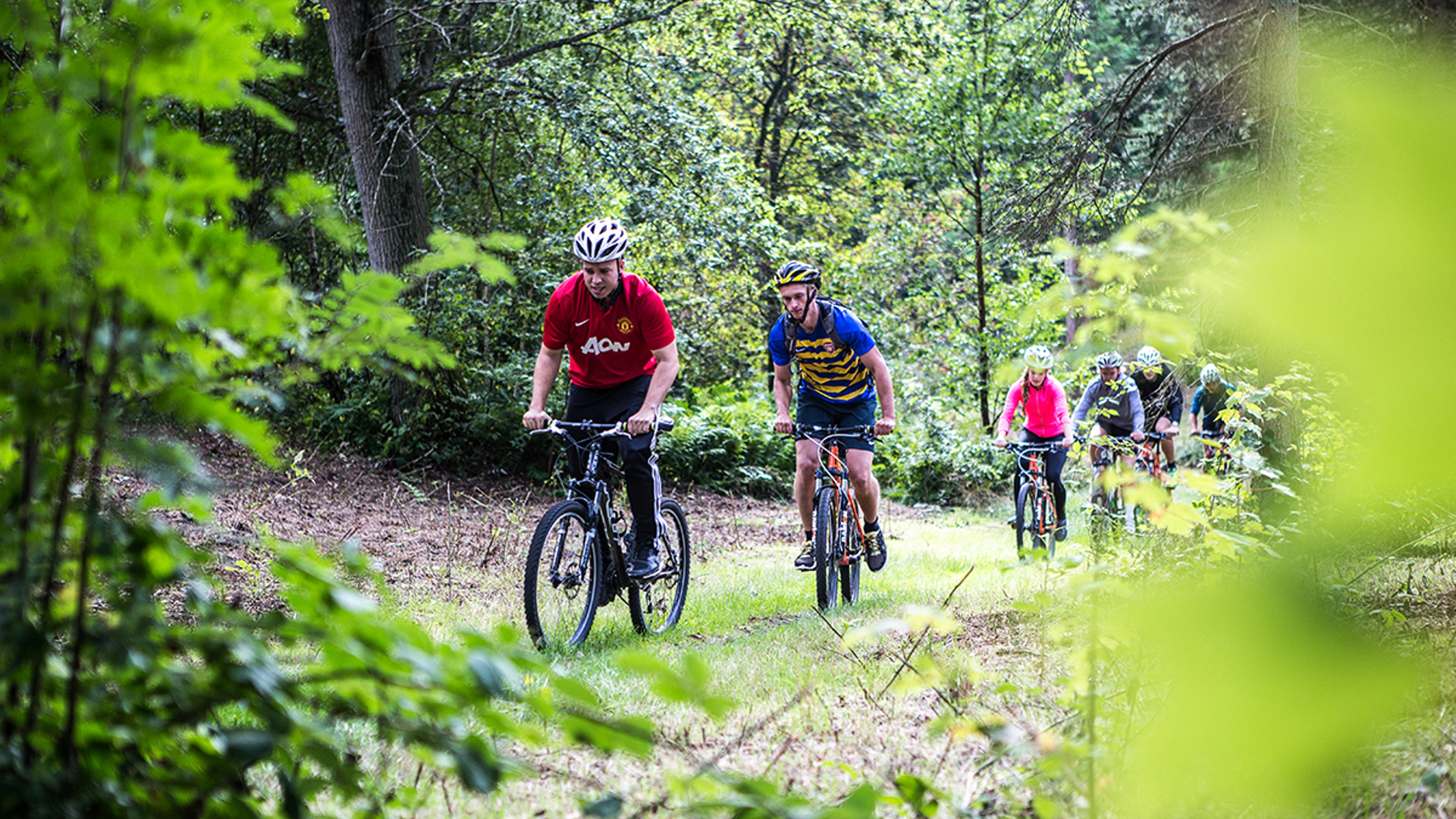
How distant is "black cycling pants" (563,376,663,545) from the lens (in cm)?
582

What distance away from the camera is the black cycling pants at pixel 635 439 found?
5.82m

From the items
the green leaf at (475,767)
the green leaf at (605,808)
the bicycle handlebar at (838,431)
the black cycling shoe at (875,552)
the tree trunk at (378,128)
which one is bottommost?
the black cycling shoe at (875,552)

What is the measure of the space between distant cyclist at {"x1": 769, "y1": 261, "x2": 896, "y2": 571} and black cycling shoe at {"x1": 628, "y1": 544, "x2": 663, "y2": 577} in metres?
1.23

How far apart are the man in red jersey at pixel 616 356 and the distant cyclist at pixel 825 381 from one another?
1.24 m

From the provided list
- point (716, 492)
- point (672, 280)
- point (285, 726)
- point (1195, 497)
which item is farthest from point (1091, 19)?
point (285, 726)

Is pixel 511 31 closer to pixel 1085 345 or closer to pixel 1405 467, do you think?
pixel 1085 345

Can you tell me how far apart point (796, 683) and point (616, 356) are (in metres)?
2.19

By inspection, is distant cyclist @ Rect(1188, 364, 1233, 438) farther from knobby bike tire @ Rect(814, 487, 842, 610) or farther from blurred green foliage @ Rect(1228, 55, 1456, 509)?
blurred green foliage @ Rect(1228, 55, 1456, 509)

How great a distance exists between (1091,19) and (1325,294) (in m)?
11.8

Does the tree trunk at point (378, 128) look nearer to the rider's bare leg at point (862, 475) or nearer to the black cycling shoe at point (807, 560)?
the rider's bare leg at point (862, 475)

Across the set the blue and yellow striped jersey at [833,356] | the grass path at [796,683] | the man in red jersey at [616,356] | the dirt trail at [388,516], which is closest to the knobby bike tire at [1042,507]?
the grass path at [796,683]

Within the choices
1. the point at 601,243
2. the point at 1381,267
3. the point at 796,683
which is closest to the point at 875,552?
the point at 796,683

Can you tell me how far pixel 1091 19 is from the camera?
10953mm

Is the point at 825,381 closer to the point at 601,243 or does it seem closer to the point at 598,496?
the point at 598,496
